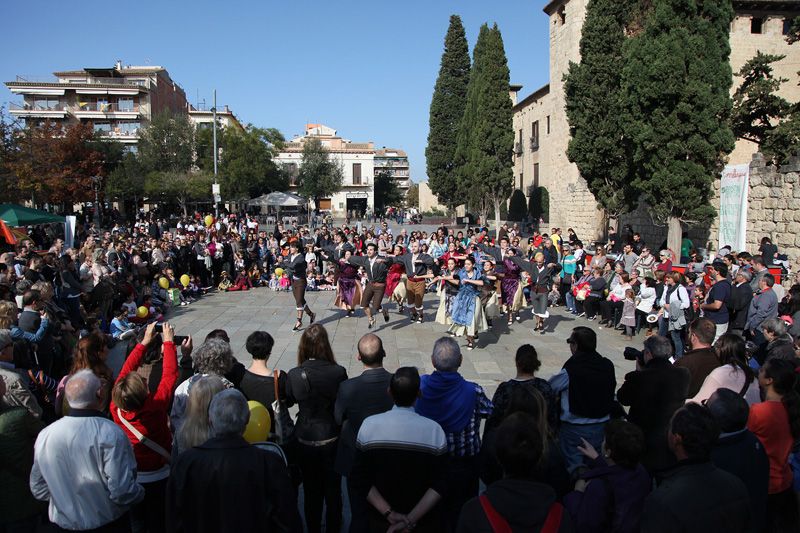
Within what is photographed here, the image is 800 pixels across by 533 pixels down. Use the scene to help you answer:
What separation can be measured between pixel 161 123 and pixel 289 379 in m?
46.6

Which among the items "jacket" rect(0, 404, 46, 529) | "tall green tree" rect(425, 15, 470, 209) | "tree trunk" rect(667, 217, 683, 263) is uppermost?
"tall green tree" rect(425, 15, 470, 209)

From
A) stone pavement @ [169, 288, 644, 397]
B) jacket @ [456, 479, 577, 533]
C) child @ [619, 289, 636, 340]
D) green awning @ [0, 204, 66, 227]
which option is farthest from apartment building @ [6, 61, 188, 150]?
jacket @ [456, 479, 577, 533]

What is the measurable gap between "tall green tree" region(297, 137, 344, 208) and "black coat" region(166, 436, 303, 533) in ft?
186

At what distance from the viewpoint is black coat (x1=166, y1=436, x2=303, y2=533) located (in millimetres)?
3043

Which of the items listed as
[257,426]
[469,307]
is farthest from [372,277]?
[257,426]

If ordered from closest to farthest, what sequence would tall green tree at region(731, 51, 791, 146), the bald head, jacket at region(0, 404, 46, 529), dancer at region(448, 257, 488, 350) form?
jacket at region(0, 404, 46, 529), the bald head, dancer at region(448, 257, 488, 350), tall green tree at region(731, 51, 791, 146)

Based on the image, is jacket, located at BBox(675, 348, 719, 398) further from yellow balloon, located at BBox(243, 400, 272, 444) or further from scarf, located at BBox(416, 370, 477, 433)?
yellow balloon, located at BBox(243, 400, 272, 444)

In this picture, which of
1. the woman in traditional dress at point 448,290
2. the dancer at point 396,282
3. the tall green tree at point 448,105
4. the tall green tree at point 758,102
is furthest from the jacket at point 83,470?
the tall green tree at point 448,105

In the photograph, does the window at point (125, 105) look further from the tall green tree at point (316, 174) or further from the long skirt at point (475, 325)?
the long skirt at point (475, 325)

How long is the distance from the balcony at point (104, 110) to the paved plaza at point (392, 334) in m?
48.8

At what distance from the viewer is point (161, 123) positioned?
46.1 metres

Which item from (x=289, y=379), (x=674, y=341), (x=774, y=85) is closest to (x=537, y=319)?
(x=674, y=341)

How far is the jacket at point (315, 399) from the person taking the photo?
4.29 meters

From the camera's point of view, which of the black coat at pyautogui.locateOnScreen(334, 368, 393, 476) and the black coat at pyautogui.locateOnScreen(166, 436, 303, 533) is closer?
the black coat at pyautogui.locateOnScreen(166, 436, 303, 533)
